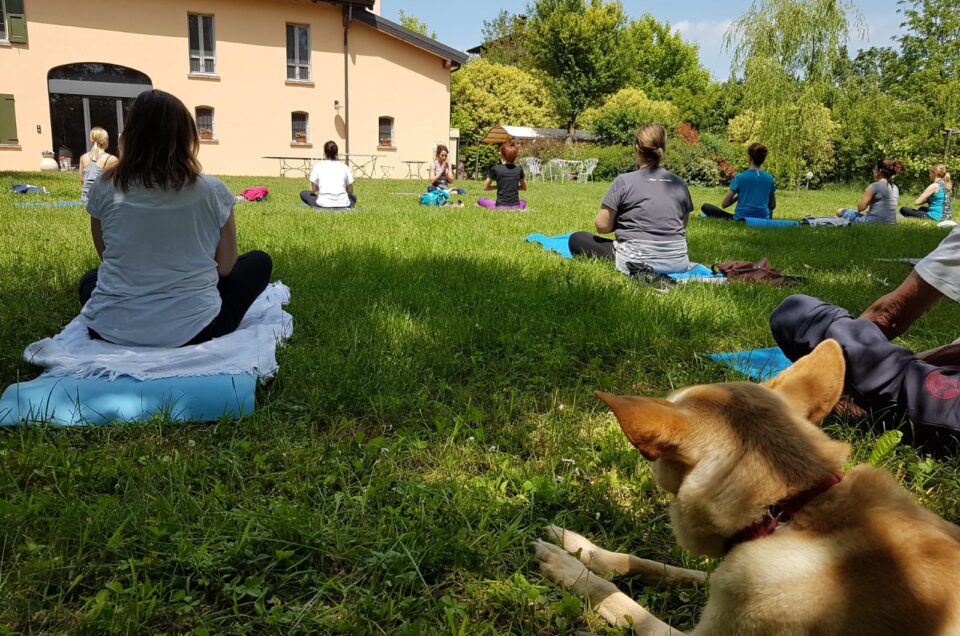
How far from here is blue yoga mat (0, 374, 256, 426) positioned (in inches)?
125

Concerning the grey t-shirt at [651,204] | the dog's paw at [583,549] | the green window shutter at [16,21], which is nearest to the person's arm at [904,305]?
the dog's paw at [583,549]

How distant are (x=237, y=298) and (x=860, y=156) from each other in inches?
1364

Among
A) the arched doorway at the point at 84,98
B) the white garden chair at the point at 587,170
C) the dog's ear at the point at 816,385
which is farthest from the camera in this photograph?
the white garden chair at the point at 587,170

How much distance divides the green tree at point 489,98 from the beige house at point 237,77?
11131 millimetres

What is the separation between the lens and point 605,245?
25.5 ft

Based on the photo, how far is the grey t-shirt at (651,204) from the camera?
696cm

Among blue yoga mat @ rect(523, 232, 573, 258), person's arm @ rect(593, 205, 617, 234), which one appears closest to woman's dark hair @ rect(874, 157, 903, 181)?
blue yoga mat @ rect(523, 232, 573, 258)

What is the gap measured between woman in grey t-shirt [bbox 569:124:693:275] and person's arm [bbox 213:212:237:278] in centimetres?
417

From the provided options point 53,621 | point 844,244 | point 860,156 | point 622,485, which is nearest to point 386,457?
point 622,485

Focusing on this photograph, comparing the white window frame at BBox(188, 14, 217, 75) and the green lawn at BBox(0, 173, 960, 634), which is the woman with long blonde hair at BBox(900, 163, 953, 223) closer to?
the green lawn at BBox(0, 173, 960, 634)

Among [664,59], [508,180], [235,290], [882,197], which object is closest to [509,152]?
[508,180]

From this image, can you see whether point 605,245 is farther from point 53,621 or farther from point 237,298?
point 53,621

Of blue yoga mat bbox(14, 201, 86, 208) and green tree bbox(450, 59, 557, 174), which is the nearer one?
blue yoga mat bbox(14, 201, 86, 208)

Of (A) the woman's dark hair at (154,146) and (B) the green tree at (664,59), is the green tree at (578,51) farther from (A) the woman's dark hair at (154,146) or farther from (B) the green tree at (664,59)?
(A) the woman's dark hair at (154,146)
